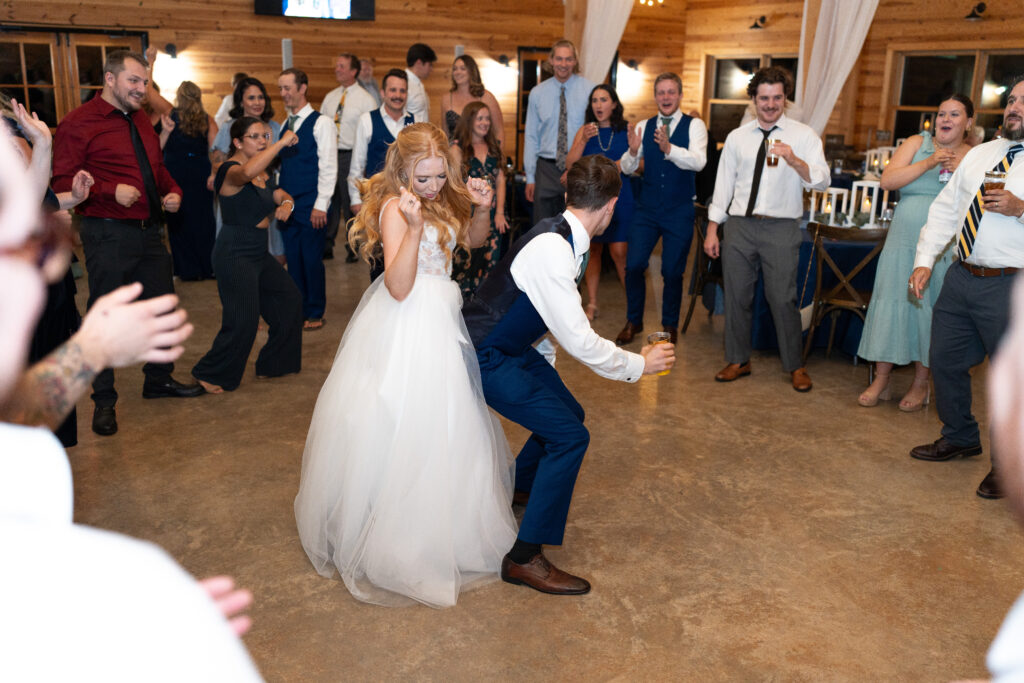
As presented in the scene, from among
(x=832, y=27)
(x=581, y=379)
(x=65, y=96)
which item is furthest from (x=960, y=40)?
(x=65, y=96)

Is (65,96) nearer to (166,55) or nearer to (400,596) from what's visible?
(166,55)

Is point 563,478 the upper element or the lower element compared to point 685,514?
upper

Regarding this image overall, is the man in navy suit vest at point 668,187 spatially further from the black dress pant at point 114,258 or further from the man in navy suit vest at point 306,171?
the black dress pant at point 114,258

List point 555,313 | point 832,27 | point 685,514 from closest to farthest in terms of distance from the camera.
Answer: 1. point 555,313
2. point 685,514
3. point 832,27

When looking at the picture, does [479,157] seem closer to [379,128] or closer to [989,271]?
[379,128]

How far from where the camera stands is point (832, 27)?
637 centimetres

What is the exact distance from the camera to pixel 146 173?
3988 millimetres

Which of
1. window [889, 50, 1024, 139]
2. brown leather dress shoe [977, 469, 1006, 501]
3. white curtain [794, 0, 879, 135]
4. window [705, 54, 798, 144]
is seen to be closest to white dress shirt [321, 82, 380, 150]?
white curtain [794, 0, 879, 135]

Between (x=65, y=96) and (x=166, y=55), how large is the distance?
1.16 m

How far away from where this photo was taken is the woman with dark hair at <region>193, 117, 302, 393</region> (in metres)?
4.36

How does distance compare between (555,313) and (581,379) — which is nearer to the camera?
(555,313)

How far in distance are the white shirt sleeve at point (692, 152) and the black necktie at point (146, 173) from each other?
283cm

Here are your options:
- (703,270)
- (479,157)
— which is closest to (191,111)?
(479,157)

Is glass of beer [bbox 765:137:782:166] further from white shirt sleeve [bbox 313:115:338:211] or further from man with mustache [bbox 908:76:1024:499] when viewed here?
white shirt sleeve [bbox 313:115:338:211]
